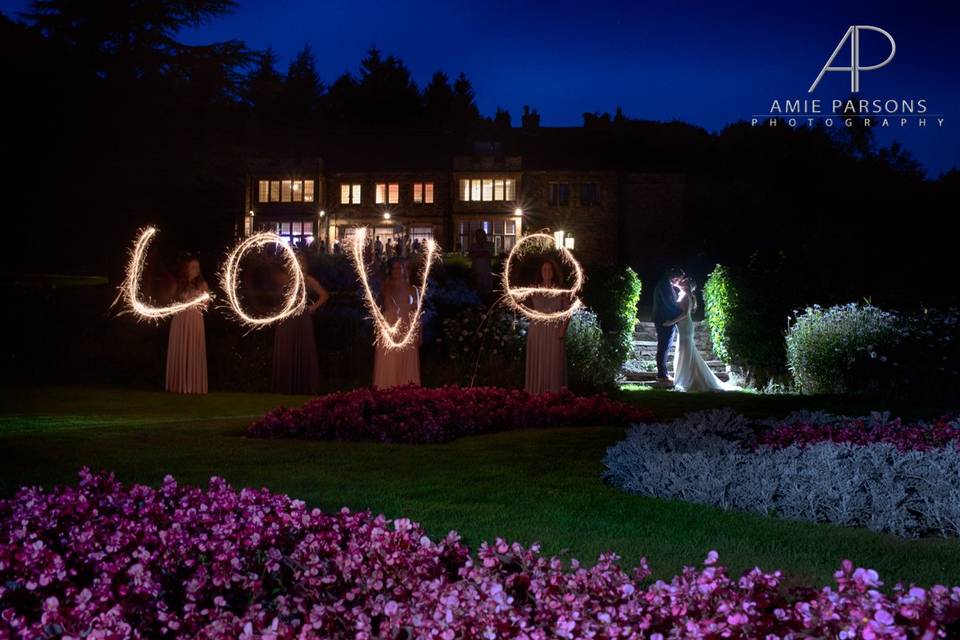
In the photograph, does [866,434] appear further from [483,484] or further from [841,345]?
[841,345]

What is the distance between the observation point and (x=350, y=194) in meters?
59.2

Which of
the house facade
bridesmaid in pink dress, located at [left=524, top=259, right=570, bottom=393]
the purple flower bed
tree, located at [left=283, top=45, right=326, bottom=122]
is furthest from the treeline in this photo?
tree, located at [left=283, top=45, right=326, bottom=122]

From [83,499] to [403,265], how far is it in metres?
8.49

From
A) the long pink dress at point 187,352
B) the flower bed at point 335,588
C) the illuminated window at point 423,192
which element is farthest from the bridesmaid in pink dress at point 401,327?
the illuminated window at point 423,192

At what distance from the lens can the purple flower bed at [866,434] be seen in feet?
32.4

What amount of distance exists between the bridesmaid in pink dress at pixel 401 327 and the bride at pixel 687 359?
23.2 feet

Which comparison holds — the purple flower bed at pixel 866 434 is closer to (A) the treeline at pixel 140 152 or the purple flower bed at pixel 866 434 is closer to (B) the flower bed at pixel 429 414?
(B) the flower bed at pixel 429 414

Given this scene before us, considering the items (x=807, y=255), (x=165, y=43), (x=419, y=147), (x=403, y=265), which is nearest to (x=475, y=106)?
(x=419, y=147)

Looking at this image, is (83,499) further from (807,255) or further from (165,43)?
(165,43)

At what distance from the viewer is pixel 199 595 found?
5.20 m

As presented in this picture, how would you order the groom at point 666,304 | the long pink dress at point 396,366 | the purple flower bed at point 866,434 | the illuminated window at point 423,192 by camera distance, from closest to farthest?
the purple flower bed at point 866,434
the long pink dress at point 396,366
the groom at point 666,304
the illuminated window at point 423,192

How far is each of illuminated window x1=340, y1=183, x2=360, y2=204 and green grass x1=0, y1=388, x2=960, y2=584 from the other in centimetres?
4540

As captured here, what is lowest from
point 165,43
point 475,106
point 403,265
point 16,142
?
point 403,265

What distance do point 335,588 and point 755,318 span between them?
17.7 metres
